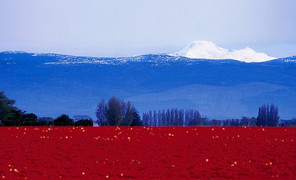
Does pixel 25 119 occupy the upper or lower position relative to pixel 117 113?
lower

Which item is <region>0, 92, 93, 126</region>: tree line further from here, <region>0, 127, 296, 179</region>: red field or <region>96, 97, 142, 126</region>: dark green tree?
<region>96, 97, 142, 126</region>: dark green tree

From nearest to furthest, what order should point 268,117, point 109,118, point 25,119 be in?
1. point 25,119
2. point 109,118
3. point 268,117

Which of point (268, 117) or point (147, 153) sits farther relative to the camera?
point (268, 117)

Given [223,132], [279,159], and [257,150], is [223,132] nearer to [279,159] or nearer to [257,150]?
[257,150]

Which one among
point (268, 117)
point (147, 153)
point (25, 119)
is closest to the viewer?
point (147, 153)

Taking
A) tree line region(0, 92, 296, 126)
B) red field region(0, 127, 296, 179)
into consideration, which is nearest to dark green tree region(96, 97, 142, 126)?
tree line region(0, 92, 296, 126)

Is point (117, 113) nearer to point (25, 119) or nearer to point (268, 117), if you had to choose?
point (25, 119)

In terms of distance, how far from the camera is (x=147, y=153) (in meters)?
18.1

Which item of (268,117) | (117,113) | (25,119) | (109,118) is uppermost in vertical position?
(268,117)

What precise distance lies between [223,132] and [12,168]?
39.9 feet

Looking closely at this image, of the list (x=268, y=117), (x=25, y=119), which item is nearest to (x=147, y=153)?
(x=25, y=119)

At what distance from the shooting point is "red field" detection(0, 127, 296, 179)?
14.9m

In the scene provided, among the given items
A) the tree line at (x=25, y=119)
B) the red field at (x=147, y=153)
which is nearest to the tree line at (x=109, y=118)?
the tree line at (x=25, y=119)

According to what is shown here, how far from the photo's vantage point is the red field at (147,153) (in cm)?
1489
